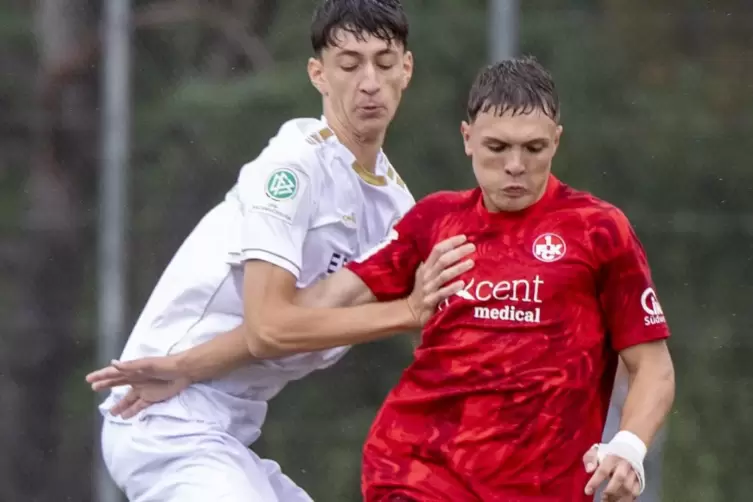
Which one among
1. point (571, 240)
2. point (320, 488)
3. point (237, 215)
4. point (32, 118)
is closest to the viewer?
point (571, 240)

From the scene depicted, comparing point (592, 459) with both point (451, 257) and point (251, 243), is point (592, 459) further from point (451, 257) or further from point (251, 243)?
point (251, 243)

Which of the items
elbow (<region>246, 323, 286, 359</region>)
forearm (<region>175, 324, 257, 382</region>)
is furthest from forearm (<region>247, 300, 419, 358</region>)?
forearm (<region>175, 324, 257, 382</region>)

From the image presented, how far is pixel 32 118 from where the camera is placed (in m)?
8.45

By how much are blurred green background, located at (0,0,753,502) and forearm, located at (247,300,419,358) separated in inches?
152

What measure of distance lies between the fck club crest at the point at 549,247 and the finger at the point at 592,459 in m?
0.45

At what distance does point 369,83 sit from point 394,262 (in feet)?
1.77

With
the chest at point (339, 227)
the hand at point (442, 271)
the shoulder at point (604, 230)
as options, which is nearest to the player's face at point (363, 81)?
the chest at point (339, 227)

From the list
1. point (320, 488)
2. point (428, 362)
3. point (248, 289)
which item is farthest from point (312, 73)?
point (320, 488)

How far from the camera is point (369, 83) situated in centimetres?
419

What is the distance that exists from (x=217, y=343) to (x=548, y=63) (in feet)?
14.2

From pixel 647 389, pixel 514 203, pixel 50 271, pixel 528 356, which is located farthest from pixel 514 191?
pixel 50 271

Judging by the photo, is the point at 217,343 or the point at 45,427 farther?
the point at 45,427

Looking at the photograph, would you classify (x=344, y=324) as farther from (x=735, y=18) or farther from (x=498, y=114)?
(x=735, y=18)

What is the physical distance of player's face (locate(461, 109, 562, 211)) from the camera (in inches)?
143
